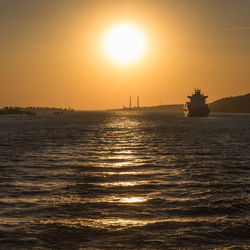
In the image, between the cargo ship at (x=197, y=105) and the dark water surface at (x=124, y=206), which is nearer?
the dark water surface at (x=124, y=206)

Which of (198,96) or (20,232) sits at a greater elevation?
(198,96)

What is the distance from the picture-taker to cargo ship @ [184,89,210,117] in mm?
155688

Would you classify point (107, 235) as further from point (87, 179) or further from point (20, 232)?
point (87, 179)

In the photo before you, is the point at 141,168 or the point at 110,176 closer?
the point at 110,176

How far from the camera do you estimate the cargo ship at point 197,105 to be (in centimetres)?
15569

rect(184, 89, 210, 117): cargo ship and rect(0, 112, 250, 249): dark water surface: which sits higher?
rect(184, 89, 210, 117): cargo ship

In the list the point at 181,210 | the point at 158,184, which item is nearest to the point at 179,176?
the point at 158,184

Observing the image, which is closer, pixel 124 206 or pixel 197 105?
pixel 124 206

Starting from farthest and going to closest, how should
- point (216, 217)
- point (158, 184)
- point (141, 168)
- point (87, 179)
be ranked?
point (141, 168) < point (87, 179) < point (158, 184) < point (216, 217)

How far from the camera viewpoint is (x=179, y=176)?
19516 mm

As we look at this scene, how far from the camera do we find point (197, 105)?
15938 centimetres

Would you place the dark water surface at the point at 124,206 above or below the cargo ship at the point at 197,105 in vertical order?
below

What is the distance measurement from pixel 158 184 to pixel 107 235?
24.7 ft

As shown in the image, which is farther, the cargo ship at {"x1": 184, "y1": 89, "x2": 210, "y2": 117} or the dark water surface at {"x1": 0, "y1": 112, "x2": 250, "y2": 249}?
the cargo ship at {"x1": 184, "y1": 89, "x2": 210, "y2": 117}
